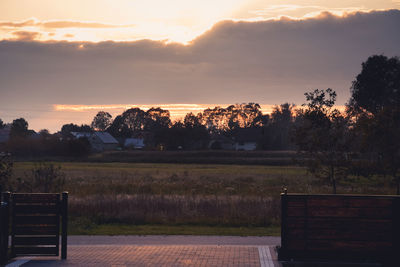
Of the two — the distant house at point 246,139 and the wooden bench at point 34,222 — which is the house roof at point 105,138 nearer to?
the distant house at point 246,139

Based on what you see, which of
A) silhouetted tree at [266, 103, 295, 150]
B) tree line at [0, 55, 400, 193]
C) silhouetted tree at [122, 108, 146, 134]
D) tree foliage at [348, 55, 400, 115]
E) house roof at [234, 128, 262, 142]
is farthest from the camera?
silhouetted tree at [122, 108, 146, 134]

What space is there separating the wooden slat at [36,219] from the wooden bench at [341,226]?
15.9 ft

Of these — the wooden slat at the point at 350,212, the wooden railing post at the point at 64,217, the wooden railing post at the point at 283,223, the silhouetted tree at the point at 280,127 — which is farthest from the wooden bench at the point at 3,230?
the silhouetted tree at the point at 280,127

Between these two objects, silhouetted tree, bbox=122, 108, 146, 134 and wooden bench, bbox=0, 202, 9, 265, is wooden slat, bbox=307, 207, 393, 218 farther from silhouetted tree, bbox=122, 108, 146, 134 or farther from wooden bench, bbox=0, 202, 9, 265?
silhouetted tree, bbox=122, 108, 146, 134

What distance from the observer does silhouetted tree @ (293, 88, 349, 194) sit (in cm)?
2458

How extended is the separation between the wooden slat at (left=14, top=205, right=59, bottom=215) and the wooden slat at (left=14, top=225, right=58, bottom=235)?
0.32 metres

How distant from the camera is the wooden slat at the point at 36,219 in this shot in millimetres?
11031

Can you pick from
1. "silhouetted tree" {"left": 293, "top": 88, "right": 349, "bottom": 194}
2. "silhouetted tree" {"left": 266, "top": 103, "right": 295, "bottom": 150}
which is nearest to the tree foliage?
"silhouetted tree" {"left": 266, "top": 103, "right": 295, "bottom": 150}

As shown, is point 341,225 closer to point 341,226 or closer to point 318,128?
point 341,226

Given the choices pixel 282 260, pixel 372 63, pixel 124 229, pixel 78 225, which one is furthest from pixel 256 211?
pixel 372 63

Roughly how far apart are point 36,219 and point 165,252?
3026 millimetres

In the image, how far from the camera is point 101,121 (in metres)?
172

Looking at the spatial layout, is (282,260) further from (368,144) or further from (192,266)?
(368,144)

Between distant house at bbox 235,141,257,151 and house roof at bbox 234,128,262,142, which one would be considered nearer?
distant house at bbox 235,141,257,151
